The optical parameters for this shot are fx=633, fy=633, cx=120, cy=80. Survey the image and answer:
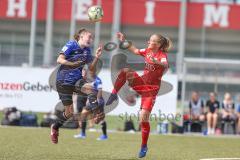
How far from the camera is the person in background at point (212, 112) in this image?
69.5ft

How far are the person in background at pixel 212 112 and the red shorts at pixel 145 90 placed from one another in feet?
32.6

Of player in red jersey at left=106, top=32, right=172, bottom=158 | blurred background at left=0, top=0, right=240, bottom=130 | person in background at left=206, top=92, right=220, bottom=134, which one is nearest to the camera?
player in red jersey at left=106, top=32, right=172, bottom=158

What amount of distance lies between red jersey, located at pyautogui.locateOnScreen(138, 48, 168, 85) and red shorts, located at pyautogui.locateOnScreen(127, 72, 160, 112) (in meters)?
0.11

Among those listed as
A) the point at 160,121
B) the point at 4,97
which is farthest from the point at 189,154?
the point at 4,97

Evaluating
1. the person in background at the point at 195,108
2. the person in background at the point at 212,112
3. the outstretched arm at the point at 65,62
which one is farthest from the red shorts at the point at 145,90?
the person in background at the point at 195,108

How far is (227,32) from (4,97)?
1828 centimetres

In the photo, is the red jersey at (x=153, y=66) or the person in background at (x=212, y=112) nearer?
the red jersey at (x=153, y=66)

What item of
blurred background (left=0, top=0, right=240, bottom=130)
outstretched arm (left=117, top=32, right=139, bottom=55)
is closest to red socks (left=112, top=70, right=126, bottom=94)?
outstretched arm (left=117, top=32, right=139, bottom=55)

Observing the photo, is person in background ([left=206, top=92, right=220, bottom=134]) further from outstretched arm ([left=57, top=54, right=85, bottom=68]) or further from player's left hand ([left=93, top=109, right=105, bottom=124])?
outstretched arm ([left=57, top=54, right=85, bottom=68])

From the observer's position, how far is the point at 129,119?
21375mm

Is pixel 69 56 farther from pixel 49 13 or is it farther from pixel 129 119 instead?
pixel 49 13

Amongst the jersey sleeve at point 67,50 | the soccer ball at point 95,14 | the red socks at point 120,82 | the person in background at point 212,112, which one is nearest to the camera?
the jersey sleeve at point 67,50

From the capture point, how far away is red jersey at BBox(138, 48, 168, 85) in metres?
10.7

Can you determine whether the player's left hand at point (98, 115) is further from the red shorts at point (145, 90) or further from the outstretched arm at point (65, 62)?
the outstretched arm at point (65, 62)
